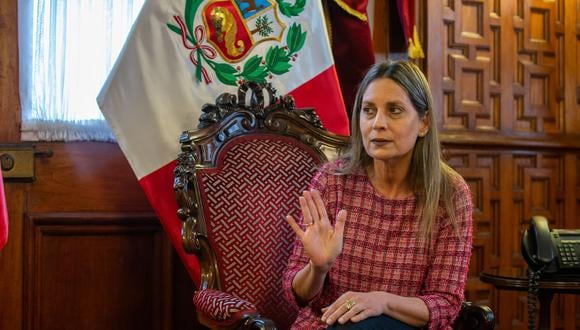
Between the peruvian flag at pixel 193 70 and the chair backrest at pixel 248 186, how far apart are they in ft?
0.87

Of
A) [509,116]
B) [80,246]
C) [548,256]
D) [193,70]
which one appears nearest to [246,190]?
[193,70]

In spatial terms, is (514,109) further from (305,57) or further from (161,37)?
(161,37)

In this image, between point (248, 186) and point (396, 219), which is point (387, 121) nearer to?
point (396, 219)

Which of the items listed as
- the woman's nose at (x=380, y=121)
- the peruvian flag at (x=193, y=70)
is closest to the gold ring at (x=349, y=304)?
the woman's nose at (x=380, y=121)

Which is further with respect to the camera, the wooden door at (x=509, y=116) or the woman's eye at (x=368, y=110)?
the wooden door at (x=509, y=116)

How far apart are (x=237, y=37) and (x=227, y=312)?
1.16m

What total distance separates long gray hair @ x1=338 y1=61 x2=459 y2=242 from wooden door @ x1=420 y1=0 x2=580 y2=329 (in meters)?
1.29

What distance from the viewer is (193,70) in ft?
8.30

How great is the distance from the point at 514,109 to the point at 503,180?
1.10 feet

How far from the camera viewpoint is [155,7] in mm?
2494

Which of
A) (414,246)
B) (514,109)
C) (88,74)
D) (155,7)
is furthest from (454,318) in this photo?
(514,109)

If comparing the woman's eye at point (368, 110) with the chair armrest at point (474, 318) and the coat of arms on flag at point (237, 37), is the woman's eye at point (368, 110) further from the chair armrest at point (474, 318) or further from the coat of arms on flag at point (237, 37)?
the coat of arms on flag at point (237, 37)

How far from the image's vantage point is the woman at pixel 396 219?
1.88m

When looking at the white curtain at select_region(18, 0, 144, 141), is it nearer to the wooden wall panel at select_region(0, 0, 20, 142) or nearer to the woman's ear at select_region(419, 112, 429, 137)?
the wooden wall panel at select_region(0, 0, 20, 142)
